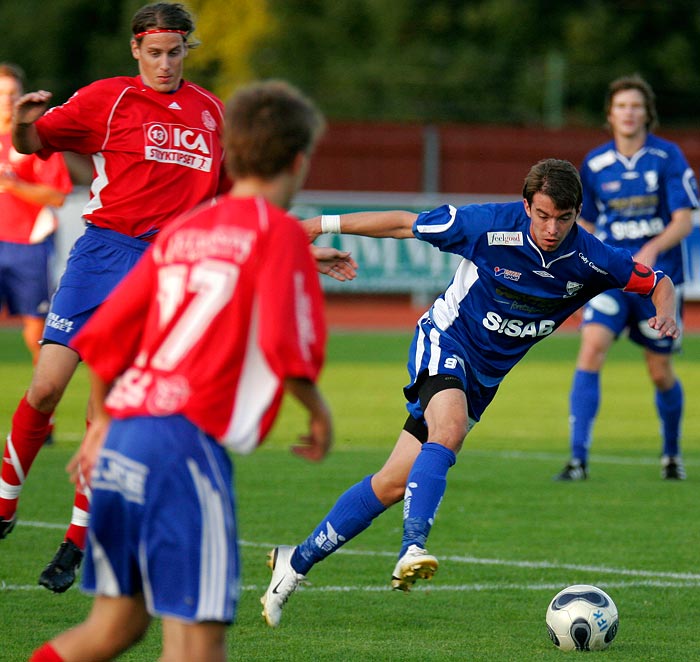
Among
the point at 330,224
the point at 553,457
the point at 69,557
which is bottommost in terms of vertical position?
the point at 553,457

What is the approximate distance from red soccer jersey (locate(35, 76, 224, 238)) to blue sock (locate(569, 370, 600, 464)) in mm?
3942

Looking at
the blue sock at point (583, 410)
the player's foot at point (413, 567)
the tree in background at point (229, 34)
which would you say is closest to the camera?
the player's foot at point (413, 567)

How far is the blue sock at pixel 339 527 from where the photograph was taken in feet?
18.8

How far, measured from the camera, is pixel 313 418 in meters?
3.65

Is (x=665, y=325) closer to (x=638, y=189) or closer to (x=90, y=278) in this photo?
(x=90, y=278)

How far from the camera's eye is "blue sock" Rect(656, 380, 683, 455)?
9609 mm

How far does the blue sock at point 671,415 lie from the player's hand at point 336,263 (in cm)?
466

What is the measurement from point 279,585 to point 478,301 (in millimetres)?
1536

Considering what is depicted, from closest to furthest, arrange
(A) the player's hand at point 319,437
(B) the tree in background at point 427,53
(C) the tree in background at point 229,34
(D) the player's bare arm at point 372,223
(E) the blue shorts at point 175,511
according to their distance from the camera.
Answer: (E) the blue shorts at point 175,511, (A) the player's hand at point 319,437, (D) the player's bare arm at point 372,223, (B) the tree in background at point 427,53, (C) the tree in background at point 229,34

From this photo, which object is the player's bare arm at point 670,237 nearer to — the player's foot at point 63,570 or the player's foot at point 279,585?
the player's foot at point 279,585


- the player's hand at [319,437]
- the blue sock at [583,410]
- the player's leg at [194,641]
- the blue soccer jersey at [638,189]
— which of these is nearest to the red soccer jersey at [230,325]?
the player's hand at [319,437]

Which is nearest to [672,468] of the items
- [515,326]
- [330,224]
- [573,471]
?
[573,471]

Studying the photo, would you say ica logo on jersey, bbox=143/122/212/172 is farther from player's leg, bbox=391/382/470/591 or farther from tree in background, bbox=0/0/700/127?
tree in background, bbox=0/0/700/127

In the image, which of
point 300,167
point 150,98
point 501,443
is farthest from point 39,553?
point 501,443
